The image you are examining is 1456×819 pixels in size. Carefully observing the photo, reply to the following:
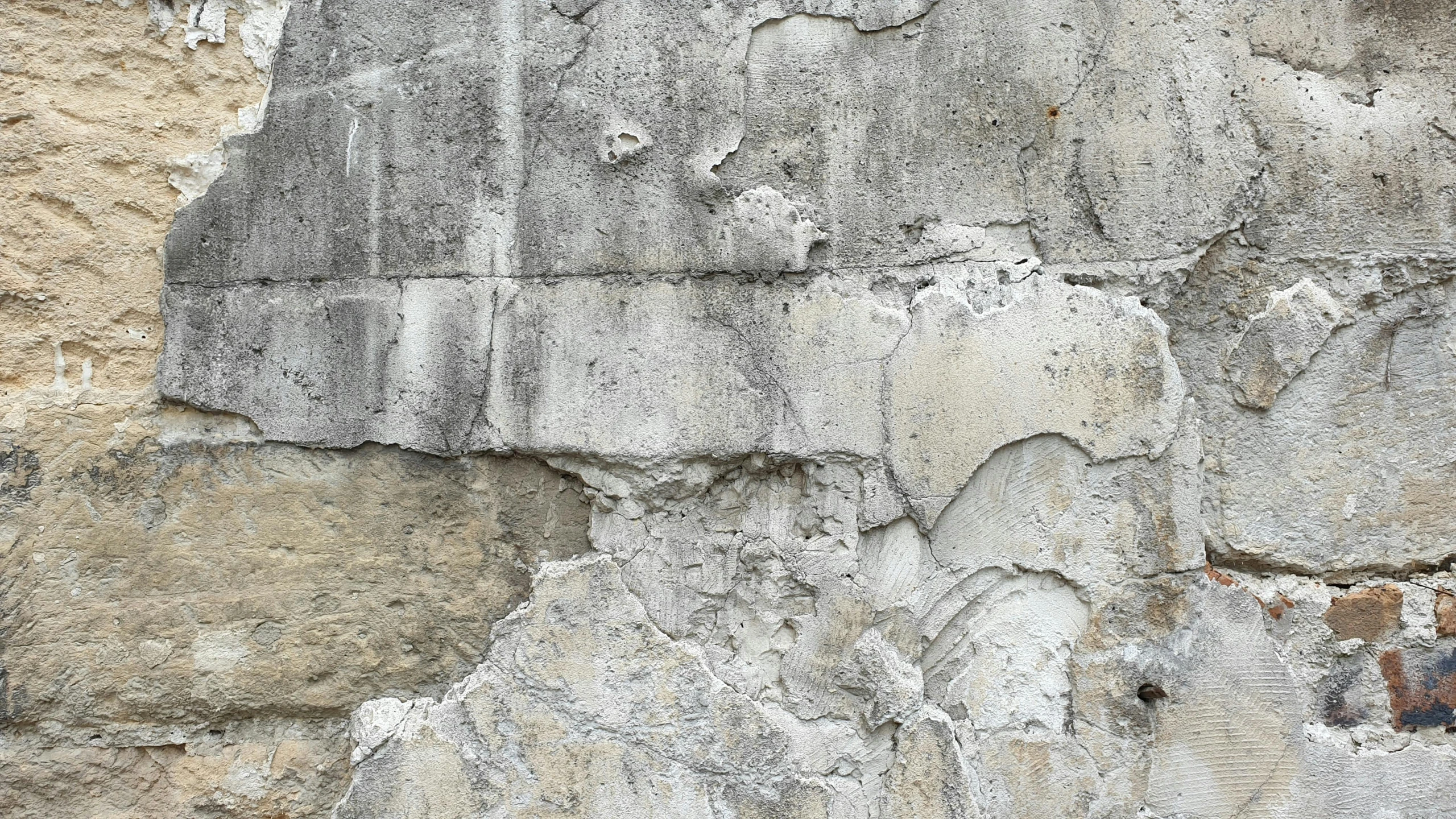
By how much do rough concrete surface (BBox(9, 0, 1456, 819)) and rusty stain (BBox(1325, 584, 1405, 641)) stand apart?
0.05ft

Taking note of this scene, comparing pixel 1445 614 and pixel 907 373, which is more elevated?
pixel 907 373

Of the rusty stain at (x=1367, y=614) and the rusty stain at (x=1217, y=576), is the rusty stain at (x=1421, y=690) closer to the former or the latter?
the rusty stain at (x=1367, y=614)

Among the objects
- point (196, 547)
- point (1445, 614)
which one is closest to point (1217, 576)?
point (1445, 614)

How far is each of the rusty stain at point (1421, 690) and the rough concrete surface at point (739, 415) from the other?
1 centimetres

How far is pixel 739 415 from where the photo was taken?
1.85 meters

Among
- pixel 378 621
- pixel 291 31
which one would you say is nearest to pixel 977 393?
pixel 378 621

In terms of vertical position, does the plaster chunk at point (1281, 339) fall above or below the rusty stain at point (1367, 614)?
above

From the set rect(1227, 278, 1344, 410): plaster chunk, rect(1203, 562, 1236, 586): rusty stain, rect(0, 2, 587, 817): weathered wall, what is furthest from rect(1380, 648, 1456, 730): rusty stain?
rect(0, 2, 587, 817): weathered wall

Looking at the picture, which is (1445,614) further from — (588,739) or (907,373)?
(588,739)

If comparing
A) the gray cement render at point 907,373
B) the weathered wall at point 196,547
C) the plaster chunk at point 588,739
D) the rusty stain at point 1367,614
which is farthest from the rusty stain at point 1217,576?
the weathered wall at point 196,547

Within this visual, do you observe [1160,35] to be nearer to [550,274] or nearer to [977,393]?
[977,393]

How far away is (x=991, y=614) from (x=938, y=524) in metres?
0.21

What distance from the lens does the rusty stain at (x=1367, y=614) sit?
186 centimetres

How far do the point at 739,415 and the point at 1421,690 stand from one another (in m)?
1.47
